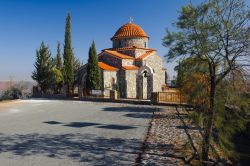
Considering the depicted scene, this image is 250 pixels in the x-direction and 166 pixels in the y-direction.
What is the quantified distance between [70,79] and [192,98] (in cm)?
2202

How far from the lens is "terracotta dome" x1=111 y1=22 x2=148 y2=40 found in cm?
3125

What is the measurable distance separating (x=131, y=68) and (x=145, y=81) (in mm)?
2258

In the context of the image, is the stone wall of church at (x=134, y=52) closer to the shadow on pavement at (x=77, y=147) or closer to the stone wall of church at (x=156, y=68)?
the stone wall of church at (x=156, y=68)

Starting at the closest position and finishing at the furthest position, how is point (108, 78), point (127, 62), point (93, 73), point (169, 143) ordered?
point (169, 143), point (93, 73), point (108, 78), point (127, 62)

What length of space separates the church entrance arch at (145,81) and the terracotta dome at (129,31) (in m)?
6.17

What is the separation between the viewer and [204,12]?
648cm

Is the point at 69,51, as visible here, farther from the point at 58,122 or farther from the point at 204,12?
the point at 204,12

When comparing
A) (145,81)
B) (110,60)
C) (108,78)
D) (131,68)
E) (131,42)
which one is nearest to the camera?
(108,78)

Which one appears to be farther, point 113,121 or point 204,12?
point 113,121

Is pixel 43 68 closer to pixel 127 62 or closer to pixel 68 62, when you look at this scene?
pixel 68 62

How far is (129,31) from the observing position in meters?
31.9

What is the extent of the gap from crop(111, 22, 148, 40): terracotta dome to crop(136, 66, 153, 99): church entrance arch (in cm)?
617

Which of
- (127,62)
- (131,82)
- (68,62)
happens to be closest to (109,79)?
(131,82)

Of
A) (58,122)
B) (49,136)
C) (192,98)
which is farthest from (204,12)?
(58,122)
